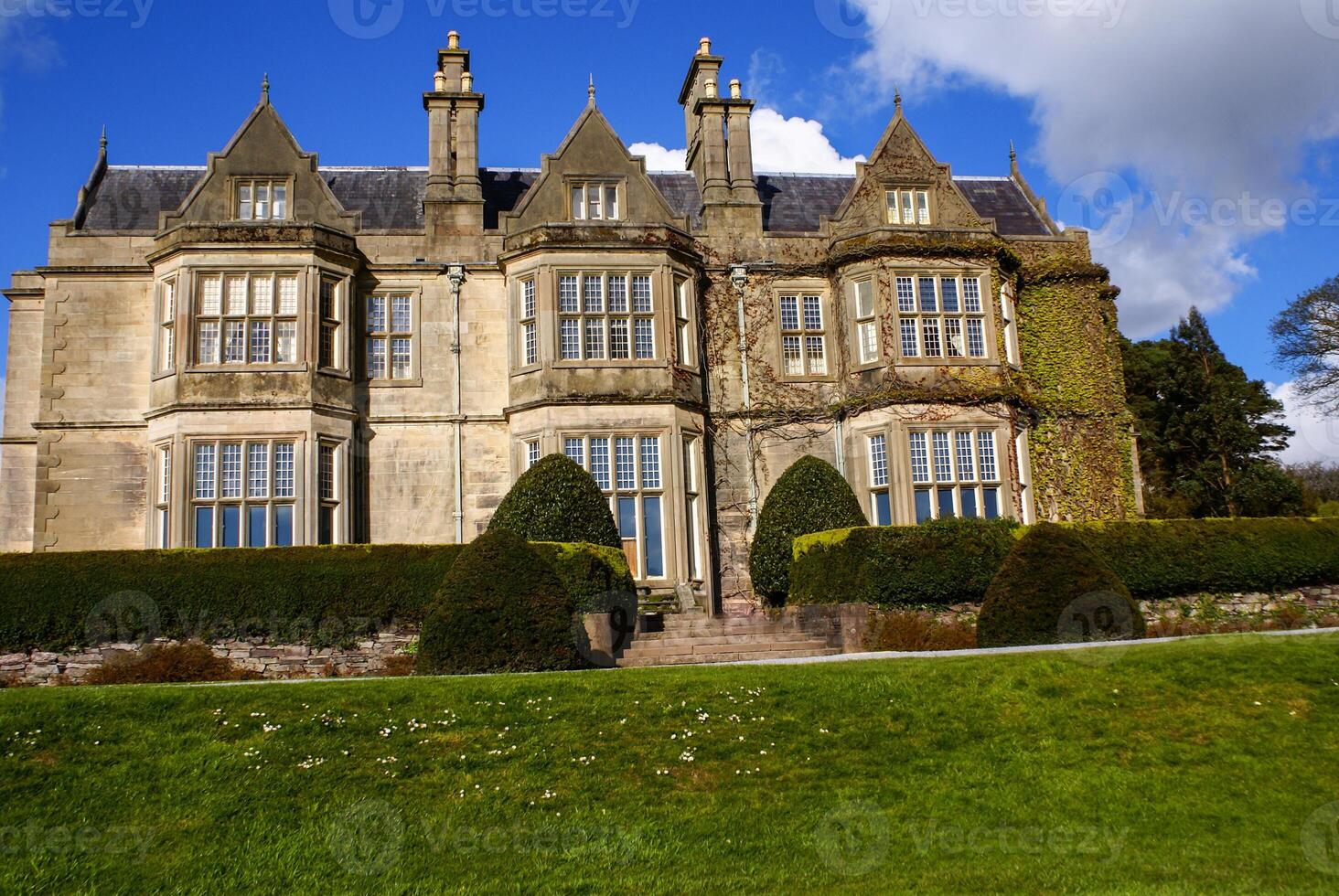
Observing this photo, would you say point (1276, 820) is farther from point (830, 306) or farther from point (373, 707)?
point (830, 306)

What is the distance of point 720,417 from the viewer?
86.9 ft

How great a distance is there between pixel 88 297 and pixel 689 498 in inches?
535

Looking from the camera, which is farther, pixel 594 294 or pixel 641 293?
pixel 641 293

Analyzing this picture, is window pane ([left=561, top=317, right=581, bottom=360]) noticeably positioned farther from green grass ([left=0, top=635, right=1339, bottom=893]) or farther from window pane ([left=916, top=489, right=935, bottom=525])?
green grass ([left=0, top=635, right=1339, bottom=893])

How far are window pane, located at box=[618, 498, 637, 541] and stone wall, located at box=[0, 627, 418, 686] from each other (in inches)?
234

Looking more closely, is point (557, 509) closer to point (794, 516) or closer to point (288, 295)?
point (794, 516)

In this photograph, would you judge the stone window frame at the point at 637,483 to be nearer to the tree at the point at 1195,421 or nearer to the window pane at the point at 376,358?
the window pane at the point at 376,358

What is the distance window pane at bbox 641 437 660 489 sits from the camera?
24.4m

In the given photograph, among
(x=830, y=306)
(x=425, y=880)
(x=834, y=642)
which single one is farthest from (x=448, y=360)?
(x=425, y=880)

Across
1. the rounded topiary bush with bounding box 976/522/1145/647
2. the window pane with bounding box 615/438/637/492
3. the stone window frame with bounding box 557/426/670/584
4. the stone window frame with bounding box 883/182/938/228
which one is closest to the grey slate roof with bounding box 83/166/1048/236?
the stone window frame with bounding box 883/182/938/228

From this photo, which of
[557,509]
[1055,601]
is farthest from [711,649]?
[1055,601]

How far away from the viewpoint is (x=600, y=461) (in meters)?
24.4

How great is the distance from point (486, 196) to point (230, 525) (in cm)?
999

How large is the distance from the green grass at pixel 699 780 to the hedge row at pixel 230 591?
5.81m
